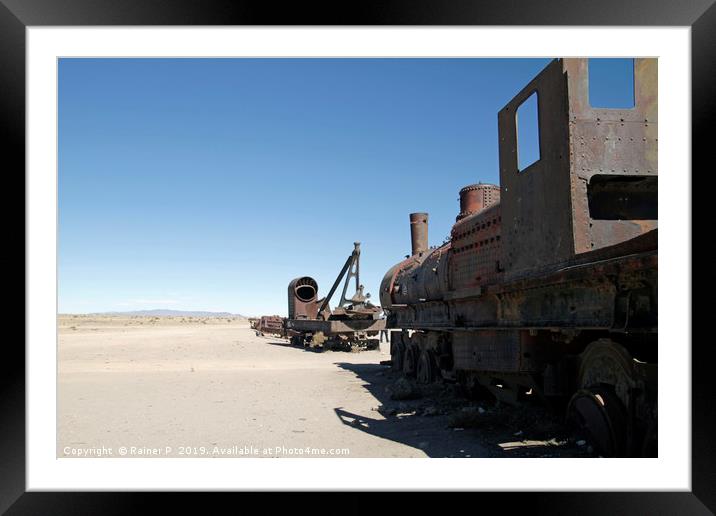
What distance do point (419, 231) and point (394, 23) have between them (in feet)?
35.5

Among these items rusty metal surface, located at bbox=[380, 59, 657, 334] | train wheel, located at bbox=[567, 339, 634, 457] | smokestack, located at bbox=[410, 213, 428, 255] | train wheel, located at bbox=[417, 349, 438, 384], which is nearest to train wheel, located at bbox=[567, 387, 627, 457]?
train wheel, located at bbox=[567, 339, 634, 457]

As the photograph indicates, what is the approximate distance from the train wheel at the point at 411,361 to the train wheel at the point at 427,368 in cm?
57

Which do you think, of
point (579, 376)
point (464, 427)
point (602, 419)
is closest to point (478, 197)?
point (464, 427)

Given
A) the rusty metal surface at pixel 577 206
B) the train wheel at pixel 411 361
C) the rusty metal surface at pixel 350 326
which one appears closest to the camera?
the rusty metal surface at pixel 577 206

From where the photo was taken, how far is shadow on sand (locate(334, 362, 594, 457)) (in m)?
5.82

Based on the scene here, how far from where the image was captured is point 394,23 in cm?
387

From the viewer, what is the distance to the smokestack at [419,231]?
1441 cm

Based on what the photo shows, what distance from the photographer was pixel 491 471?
3881 millimetres

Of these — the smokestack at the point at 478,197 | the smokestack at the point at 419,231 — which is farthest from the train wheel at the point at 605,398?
the smokestack at the point at 419,231

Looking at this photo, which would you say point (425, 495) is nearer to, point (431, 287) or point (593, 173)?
point (593, 173)

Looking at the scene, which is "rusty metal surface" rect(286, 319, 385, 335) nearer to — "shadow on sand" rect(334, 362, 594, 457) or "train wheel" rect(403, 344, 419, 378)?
"train wheel" rect(403, 344, 419, 378)

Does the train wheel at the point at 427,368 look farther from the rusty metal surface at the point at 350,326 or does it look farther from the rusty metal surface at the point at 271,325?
the rusty metal surface at the point at 271,325

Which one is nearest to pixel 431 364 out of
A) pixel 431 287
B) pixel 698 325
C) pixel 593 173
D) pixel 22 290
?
pixel 431 287

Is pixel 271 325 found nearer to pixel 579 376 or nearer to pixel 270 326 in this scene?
pixel 270 326
